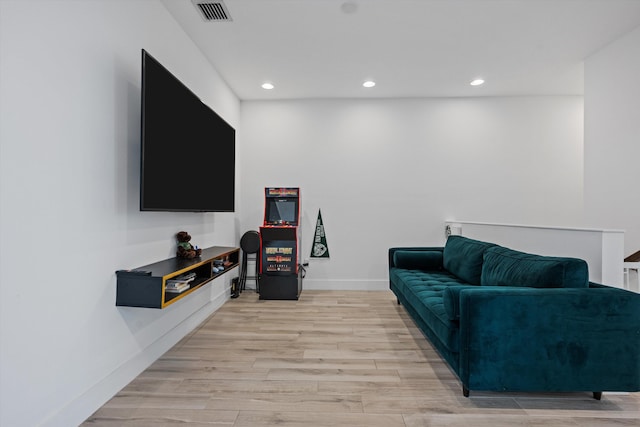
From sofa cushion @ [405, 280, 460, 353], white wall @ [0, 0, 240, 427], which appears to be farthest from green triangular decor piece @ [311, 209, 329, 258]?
white wall @ [0, 0, 240, 427]

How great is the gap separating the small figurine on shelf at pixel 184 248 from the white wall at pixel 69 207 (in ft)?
0.75

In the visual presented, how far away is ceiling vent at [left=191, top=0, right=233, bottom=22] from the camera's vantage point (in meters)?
2.41

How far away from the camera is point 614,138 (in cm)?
311

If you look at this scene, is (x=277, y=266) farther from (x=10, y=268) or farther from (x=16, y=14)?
(x=16, y=14)

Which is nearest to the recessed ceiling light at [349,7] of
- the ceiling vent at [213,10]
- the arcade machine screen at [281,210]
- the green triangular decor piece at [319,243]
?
the ceiling vent at [213,10]

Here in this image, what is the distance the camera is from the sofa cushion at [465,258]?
276 cm

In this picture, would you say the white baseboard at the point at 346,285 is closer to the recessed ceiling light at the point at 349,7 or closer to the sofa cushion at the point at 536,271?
the sofa cushion at the point at 536,271

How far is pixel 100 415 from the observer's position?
1.71 m

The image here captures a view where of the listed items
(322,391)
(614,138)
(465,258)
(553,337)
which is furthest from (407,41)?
(322,391)

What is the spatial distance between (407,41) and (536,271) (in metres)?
2.42

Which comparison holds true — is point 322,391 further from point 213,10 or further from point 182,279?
point 213,10

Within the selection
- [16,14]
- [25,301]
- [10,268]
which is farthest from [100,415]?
[16,14]

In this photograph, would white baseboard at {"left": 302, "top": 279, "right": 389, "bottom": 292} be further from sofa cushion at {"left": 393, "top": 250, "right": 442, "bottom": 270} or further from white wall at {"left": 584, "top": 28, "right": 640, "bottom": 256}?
white wall at {"left": 584, "top": 28, "right": 640, "bottom": 256}

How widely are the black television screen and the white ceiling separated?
858 millimetres
